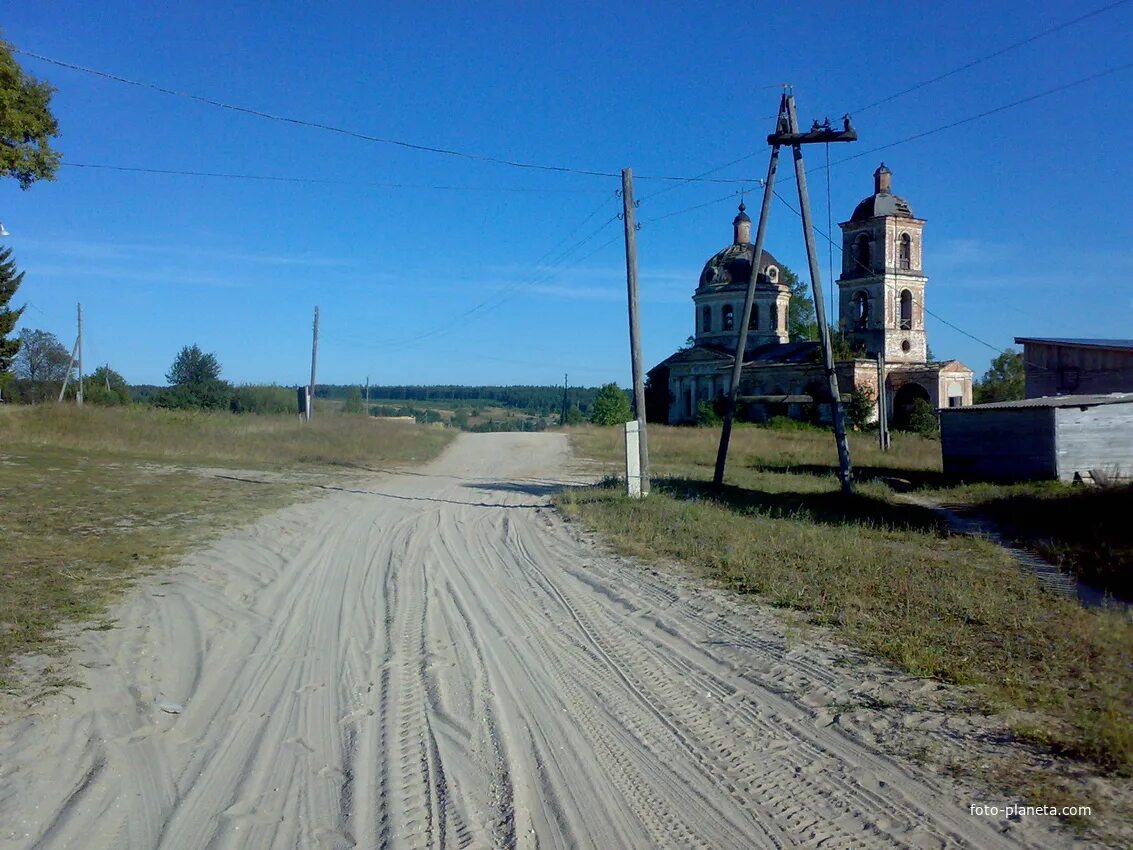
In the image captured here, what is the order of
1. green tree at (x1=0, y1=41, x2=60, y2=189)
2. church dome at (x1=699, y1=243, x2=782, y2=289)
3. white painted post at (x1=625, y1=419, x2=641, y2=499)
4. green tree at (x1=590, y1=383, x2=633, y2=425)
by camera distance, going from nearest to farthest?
green tree at (x1=0, y1=41, x2=60, y2=189) → white painted post at (x1=625, y1=419, x2=641, y2=499) → church dome at (x1=699, y1=243, x2=782, y2=289) → green tree at (x1=590, y1=383, x2=633, y2=425)

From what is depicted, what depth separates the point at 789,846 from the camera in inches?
165

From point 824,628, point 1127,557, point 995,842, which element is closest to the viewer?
point 995,842

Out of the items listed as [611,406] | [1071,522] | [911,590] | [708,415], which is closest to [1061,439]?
[1071,522]

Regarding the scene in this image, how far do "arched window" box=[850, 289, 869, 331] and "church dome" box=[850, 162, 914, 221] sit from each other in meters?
5.00

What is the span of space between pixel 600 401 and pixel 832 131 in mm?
58879

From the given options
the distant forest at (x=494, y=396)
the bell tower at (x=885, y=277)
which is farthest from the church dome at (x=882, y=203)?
the distant forest at (x=494, y=396)

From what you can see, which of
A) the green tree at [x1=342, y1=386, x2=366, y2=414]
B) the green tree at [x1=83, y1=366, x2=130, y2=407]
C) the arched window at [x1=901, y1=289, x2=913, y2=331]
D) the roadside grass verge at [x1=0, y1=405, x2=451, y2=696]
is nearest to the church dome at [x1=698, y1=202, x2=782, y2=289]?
the arched window at [x1=901, y1=289, x2=913, y2=331]

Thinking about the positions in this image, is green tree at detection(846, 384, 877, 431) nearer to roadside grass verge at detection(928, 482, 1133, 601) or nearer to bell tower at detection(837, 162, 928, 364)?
bell tower at detection(837, 162, 928, 364)

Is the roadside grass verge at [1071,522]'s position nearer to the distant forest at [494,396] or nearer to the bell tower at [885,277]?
the bell tower at [885,277]

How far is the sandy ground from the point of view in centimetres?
441

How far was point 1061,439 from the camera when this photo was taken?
73.8 ft

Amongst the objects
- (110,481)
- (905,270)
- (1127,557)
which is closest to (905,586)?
(1127,557)

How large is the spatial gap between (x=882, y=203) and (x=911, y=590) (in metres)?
54.9

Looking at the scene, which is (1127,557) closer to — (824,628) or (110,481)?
(824,628)
